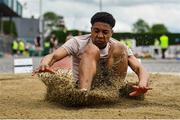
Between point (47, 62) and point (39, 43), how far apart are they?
127ft

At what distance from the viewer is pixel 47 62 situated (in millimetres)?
6355

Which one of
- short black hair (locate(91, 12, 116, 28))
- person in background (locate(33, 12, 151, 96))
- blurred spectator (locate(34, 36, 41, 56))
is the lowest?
blurred spectator (locate(34, 36, 41, 56))

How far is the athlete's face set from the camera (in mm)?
6609

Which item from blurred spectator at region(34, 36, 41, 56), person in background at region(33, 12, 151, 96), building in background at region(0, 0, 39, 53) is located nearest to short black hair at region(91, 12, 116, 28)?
person in background at region(33, 12, 151, 96)

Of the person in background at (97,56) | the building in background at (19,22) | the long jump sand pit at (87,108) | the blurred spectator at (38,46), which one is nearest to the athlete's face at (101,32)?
the person in background at (97,56)

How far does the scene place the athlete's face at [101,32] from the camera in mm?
6609

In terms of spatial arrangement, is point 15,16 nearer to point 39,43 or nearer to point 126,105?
point 39,43

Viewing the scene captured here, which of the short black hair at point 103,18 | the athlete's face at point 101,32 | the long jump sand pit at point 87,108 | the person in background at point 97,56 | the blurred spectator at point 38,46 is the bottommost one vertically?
the blurred spectator at point 38,46

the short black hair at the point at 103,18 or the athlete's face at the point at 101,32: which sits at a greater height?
the short black hair at the point at 103,18

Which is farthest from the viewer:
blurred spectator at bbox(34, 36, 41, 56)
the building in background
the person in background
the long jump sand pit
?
the building in background

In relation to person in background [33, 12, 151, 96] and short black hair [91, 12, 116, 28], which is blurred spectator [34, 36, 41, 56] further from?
short black hair [91, 12, 116, 28]

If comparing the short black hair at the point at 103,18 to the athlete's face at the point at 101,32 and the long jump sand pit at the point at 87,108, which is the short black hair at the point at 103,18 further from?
the long jump sand pit at the point at 87,108

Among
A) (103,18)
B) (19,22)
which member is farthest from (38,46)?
(103,18)

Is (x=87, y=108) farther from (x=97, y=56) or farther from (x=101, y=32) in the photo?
(x=101, y=32)
